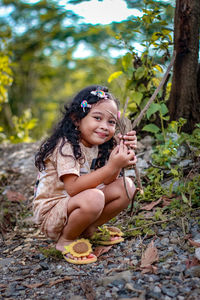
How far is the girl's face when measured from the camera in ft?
7.11

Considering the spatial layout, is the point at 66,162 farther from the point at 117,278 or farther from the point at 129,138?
the point at 117,278

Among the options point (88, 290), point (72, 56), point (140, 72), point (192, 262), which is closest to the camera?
point (88, 290)

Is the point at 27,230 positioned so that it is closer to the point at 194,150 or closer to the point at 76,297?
the point at 76,297

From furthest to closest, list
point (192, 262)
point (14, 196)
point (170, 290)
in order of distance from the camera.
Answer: point (14, 196)
point (192, 262)
point (170, 290)

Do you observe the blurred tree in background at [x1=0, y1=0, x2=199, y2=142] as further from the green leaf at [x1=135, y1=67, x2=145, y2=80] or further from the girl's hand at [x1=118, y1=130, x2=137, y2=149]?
the girl's hand at [x1=118, y1=130, x2=137, y2=149]

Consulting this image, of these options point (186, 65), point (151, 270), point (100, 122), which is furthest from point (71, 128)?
point (186, 65)

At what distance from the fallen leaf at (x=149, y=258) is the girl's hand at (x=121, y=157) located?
0.54 meters

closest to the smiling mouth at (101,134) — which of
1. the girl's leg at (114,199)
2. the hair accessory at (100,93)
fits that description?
the hair accessory at (100,93)

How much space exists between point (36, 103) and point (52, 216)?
8.41 metres

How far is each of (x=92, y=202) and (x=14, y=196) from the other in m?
1.73

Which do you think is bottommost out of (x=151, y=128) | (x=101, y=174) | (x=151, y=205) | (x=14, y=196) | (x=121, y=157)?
(x=14, y=196)

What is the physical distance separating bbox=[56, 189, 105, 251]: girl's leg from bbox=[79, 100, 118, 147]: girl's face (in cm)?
38

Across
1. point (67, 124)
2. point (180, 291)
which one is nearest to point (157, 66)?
point (67, 124)

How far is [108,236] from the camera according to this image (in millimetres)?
2264
